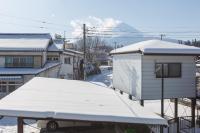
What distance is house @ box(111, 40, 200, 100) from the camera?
18.4 meters

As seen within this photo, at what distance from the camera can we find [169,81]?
19156 mm

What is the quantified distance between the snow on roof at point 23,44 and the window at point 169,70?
1860 centimetres

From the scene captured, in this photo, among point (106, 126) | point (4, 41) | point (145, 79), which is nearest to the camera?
point (106, 126)

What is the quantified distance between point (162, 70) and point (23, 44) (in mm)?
21656

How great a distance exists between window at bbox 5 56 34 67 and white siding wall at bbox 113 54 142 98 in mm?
12706

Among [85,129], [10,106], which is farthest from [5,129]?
[10,106]

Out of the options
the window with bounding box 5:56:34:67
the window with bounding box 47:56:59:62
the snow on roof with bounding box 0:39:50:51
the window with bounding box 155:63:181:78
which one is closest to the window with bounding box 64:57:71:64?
the window with bounding box 47:56:59:62

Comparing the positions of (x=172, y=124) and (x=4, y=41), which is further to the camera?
(x=4, y=41)

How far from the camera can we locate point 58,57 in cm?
3953

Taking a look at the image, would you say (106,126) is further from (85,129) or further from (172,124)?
(172,124)

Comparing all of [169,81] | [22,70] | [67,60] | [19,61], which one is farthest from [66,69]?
[169,81]

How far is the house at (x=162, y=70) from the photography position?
724 inches

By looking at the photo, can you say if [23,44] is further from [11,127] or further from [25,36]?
[11,127]

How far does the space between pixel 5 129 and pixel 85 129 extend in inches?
286
